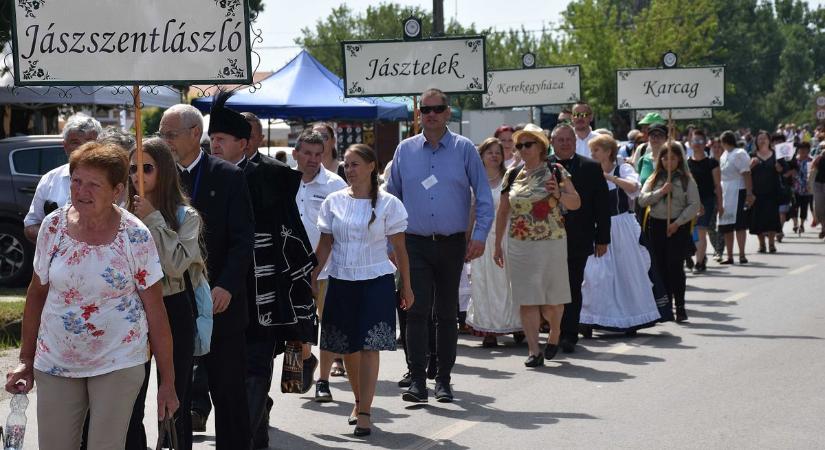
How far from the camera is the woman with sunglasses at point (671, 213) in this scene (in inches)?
503

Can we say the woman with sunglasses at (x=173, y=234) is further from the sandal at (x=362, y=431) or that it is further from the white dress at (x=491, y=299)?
the white dress at (x=491, y=299)

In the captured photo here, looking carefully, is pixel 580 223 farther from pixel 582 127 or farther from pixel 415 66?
pixel 582 127

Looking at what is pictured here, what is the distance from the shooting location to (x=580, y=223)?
36.2 ft

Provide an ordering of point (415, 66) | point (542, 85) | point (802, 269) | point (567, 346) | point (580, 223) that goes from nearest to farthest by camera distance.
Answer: point (567, 346) < point (580, 223) < point (415, 66) < point (802, 269) < point (542, 85)

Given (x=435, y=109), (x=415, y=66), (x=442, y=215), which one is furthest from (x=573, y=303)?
(x=435, y=109)

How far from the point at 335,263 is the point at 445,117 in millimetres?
1469

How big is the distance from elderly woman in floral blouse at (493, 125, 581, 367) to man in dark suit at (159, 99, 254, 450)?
393 cm

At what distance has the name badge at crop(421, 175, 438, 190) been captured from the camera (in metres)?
8.87

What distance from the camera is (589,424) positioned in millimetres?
7965

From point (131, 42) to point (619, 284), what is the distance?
20.9 feet

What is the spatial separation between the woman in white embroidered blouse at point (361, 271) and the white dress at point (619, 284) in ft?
13.6

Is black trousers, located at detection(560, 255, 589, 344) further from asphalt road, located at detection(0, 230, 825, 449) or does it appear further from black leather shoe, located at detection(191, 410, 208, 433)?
black leather shoe, located at detection(191, 410, 208, 433)

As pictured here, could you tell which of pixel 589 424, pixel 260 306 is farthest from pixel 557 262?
pixel 260 306

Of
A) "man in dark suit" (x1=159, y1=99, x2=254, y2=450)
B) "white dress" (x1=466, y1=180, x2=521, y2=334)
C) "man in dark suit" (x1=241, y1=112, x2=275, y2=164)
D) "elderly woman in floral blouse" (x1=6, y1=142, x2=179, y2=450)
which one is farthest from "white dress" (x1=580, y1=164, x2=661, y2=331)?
"elderly woman in floral blouse" (x1=6, y1=142, x2=179, y2=450)
